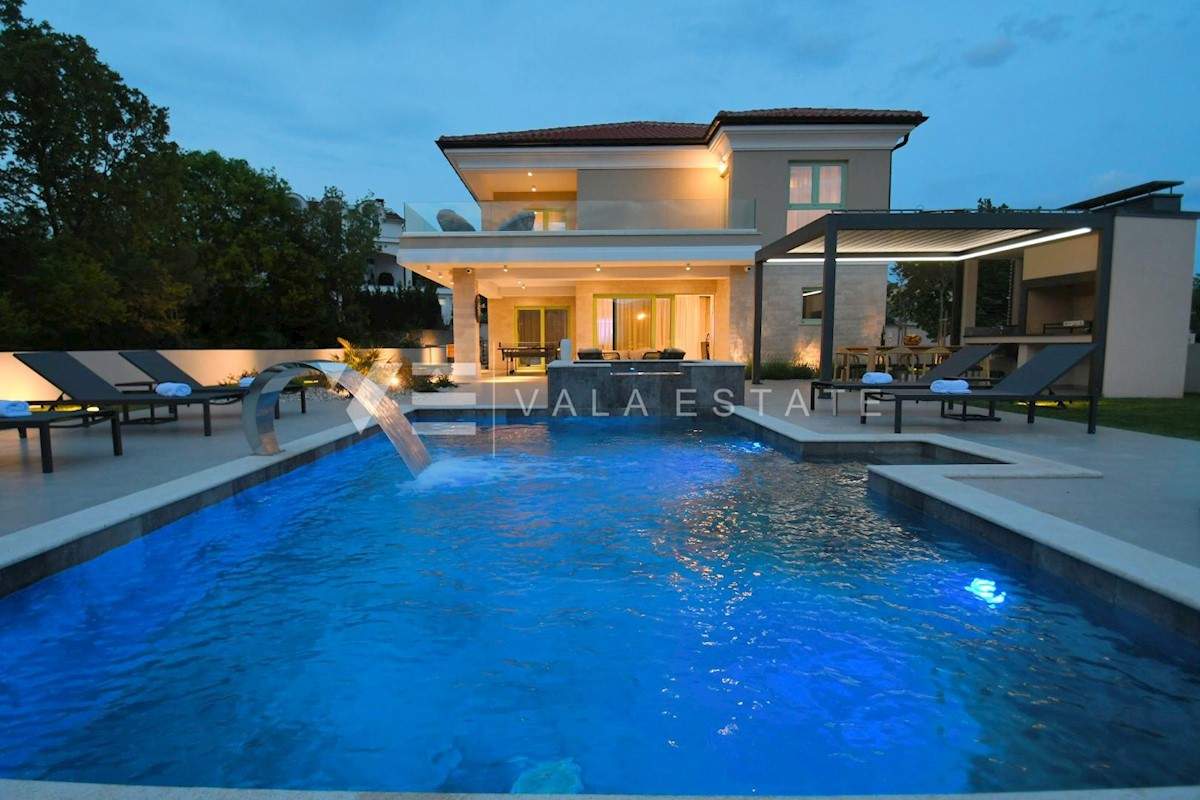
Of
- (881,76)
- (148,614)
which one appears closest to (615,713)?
(148,614)

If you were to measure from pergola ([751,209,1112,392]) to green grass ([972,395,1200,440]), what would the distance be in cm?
77

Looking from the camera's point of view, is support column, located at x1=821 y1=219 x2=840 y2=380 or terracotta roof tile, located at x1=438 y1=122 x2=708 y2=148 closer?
support column, located at x1=821 y1=219 x2=840 y2=380

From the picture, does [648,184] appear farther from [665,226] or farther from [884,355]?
[884,355]

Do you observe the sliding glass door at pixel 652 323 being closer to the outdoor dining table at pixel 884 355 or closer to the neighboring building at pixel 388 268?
the outdoor dining table at pixel 884 355

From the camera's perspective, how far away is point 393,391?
49.4ft

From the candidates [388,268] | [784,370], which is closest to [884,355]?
[784,370]

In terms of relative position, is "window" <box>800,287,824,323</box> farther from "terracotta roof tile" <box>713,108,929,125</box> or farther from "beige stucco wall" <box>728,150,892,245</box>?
"terracotta roof tile" <box>713,108,929,125</box>

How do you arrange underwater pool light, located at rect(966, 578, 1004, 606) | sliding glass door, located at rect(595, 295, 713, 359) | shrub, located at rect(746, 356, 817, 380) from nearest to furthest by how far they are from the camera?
underwater pool light, located at rect(966, 578, 1004, 606)
shrub, located at rect(746, 356, 817, 380)
sliding glass door, located at rect(595, 295, 713, 359)

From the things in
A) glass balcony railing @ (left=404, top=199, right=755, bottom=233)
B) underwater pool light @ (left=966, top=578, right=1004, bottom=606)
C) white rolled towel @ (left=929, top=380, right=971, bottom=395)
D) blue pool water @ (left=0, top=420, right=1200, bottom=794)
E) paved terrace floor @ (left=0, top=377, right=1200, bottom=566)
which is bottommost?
blue pool water @ (left=0, top=420, right=1200, bottom=794)

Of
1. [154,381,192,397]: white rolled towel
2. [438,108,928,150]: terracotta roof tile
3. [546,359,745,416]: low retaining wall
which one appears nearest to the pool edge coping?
[154,381,192,397]: white rolled towel

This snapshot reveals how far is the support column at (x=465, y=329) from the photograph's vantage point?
1859cm

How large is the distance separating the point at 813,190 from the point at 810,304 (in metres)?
3.44

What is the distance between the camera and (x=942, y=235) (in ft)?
41.2

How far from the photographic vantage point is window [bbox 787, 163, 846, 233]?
19.6 meters
